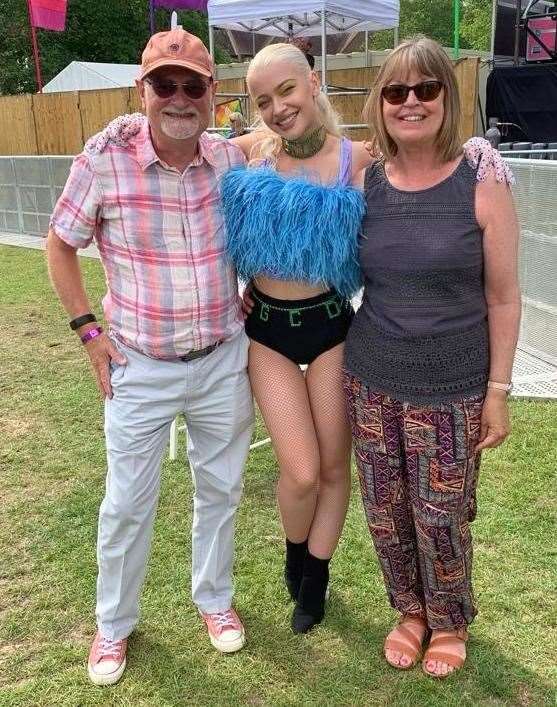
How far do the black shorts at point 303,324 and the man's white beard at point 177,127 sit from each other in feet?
1.82

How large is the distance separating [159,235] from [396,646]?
1609mm

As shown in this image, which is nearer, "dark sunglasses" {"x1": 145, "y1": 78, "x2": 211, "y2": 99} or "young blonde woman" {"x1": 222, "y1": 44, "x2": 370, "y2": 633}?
"dark sunglasses" {"x1": 145, "y1": 78, "x2": 211, "y2": 99}

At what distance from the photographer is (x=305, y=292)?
2.17 meters

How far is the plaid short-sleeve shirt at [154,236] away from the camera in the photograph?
200 cm

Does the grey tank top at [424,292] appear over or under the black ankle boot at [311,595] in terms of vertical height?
over

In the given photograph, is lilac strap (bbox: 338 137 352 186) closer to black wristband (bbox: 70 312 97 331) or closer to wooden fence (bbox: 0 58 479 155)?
black wristband (bbox: 70 312 97 331)

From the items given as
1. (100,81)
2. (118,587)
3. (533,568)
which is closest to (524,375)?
(533,568)

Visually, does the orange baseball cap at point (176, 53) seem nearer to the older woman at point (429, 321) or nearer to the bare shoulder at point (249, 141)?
the bare shoulder at point (249, 141)

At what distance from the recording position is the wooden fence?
10.6 metres

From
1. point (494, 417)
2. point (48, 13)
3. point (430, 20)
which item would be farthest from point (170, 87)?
point (430, 20)

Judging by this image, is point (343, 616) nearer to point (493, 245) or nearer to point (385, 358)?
point (385, 358)

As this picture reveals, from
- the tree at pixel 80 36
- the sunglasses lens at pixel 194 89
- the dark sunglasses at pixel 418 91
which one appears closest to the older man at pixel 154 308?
the sunglasses lens at pixel 194 89

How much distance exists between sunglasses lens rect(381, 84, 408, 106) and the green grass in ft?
5.99

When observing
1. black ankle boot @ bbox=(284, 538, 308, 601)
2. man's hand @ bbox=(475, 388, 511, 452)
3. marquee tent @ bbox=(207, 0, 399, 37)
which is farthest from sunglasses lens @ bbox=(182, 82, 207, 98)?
marquee tent @ bbox=(207, 0, 399, 37)
